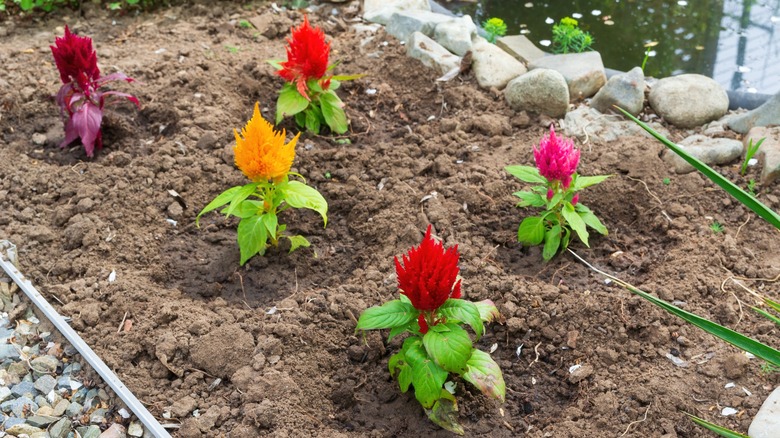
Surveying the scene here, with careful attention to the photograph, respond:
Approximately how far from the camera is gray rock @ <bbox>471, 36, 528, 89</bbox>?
4863mm

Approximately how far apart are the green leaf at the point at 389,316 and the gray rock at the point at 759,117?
2533 millimetres

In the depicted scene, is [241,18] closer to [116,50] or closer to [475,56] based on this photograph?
[116,50]

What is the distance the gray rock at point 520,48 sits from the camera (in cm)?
530

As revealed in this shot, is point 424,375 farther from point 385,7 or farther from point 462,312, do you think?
point 385,7

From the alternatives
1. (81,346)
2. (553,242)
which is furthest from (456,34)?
(81,346)

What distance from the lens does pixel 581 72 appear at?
476 centimetres

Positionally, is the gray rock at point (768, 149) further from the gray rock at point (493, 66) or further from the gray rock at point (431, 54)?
the gray rock at point (431, 54)

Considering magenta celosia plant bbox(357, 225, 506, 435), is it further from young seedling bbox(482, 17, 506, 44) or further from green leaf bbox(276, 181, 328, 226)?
young seedling bbox(482, 17, 506, 44)

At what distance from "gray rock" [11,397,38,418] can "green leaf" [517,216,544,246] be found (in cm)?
222

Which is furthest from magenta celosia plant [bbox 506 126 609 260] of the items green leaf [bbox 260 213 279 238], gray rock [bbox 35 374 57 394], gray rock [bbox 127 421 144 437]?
gray rock [bbox 35 374 57 394]

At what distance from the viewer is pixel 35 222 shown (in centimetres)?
392

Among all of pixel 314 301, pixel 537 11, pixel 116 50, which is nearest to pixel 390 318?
pixel 314 301

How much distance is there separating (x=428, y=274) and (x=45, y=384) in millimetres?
1729

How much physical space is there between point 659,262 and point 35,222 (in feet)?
9.96
